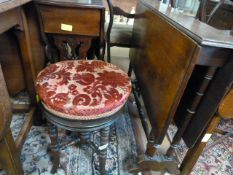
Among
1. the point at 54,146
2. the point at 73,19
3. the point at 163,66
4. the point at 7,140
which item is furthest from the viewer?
the point at 73,19

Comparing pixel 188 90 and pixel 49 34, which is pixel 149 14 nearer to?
pixel 188 90

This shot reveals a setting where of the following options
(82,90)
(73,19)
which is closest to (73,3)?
(73,19)

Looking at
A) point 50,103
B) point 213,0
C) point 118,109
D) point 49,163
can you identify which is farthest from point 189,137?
point 213,0

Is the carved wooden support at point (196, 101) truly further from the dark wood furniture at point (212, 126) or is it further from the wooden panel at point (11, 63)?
the wooden panel at point (11, 63)

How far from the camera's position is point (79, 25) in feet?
3.74

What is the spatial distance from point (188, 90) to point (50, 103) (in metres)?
0.67

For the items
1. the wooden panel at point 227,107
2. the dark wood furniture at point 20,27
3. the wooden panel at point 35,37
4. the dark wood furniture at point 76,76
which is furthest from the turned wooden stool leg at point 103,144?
the wooden panel at point 35,37

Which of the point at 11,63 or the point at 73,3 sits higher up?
the point at 73,3

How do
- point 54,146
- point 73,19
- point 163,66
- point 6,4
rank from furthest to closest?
point 73,19 → point 54,146 → point 163,66 → point 6,4

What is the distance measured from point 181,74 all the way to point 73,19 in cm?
75

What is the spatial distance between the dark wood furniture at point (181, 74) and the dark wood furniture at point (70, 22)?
33cm

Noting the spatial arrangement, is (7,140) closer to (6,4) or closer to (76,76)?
(76,76)

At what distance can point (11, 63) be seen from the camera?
4.25ft

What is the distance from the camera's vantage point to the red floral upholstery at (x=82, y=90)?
75 centimetres
